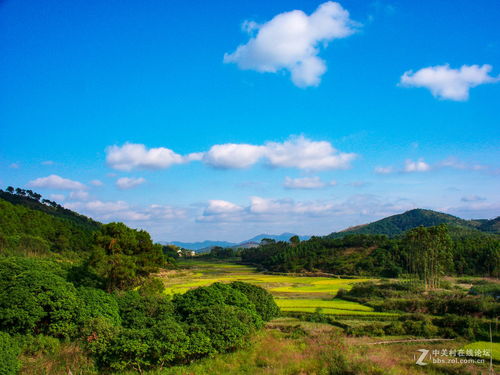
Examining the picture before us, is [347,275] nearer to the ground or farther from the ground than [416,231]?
nearer to the ground

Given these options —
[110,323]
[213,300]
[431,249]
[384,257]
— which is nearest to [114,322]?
[110,323]

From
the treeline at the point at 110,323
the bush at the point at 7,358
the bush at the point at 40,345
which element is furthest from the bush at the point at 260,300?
the bush at the point at 7,358

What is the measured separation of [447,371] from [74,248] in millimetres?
82136

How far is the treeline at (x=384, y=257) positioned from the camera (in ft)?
199

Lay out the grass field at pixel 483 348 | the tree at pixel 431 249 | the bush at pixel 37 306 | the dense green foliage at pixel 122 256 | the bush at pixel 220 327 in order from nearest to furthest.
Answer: the bush at pixel 220 327 < the bush at pixel 37 306 < the grass field at pixel 483 348 < the dense green foliage at pixel 122 256 < the tree at pixel 431 249

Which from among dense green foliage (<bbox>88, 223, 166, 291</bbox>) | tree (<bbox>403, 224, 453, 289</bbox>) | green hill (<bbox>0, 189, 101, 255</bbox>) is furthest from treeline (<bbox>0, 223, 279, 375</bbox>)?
green hill (<bbox>0, 189, 101, 255</bbox>)

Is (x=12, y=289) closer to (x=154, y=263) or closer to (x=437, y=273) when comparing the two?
(x=154, y=263)

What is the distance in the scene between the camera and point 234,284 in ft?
96.4

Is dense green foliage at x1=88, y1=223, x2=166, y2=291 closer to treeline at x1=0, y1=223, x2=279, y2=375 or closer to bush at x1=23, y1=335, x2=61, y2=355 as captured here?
treeline at x1=0, y1=223, x2=279, y2=375

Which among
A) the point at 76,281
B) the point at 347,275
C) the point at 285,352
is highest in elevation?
the point at 76,281

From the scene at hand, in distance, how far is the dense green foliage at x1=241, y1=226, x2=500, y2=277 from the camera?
53938 millimetres

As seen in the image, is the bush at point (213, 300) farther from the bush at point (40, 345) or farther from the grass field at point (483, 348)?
the grass field at point (483, 348)

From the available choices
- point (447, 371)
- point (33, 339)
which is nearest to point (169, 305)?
point (33, 339)

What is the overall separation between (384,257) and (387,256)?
1002mm
